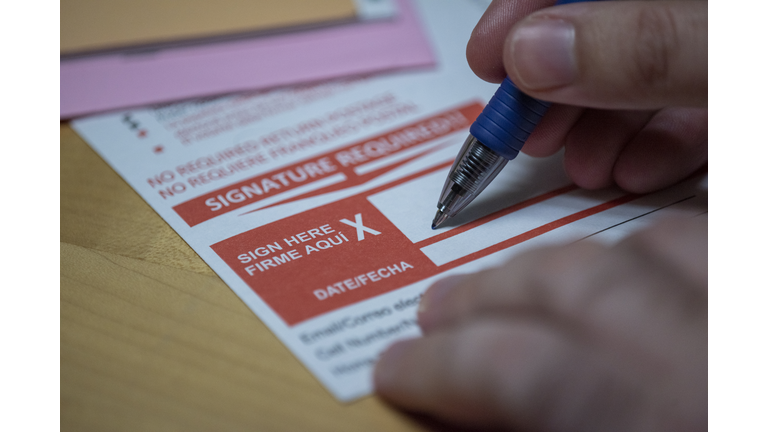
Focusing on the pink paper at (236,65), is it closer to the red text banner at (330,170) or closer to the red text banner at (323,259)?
the red text banner at (330,170)

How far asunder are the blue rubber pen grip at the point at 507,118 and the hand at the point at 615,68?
16mm

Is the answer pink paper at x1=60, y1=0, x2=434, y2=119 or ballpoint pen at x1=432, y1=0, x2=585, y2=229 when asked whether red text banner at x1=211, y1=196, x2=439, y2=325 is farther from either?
pink paper at x1=60, y1=0, x2=434, y2=119

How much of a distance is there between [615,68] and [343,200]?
225 millimetres

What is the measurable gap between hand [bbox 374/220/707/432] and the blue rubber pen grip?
146 mm

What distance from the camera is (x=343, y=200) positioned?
0.52 m

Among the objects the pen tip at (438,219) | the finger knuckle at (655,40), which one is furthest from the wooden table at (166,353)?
the finger knuckle at (655,40)

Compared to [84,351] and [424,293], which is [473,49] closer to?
[424,293]

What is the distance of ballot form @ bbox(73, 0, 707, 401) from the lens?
414 millimetres

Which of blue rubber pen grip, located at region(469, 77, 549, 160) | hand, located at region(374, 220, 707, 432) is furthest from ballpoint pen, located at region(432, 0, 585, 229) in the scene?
hand, located at region(374, 220, 707, 432)

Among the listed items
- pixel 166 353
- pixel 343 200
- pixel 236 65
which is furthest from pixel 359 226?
pixel 236 65

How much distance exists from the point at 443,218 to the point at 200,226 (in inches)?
7.3

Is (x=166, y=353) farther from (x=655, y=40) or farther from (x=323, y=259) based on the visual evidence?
(x=655, y=40)

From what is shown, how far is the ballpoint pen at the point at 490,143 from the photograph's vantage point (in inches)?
18.3

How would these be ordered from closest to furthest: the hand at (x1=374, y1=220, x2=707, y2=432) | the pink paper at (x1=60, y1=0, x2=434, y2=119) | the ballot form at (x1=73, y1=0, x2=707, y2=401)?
the hand at (x1=374, y1=220, x2=707, y2=432), the ballot form at (x1=73, y1=0, x2=707, y2=401), the pink paper at (x1=60, y1=0, x2=434, y2=119)
